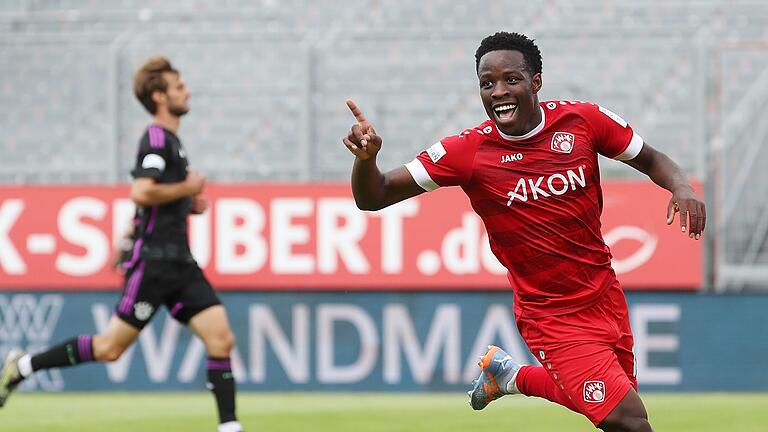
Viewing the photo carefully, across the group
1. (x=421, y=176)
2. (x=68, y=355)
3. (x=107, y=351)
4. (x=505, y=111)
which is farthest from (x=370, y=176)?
(x=68, y=355)

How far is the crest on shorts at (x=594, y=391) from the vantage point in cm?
502

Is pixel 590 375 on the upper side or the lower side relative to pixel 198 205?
lower

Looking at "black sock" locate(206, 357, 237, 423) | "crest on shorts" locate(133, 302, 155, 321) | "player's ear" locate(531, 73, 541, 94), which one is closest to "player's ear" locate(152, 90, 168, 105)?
"crest on shorts" locate(133, 302, 155, 321)

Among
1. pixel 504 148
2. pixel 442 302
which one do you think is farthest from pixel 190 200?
pixel 442 302

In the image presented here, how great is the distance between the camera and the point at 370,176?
495 centimetres

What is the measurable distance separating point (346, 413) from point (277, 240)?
7.65 feet

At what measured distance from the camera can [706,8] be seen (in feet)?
46.8

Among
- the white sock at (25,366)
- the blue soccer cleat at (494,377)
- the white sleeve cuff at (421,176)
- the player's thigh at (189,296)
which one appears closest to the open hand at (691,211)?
the white sleeve cuff at (421,176)

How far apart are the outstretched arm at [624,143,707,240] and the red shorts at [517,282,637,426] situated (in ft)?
1.63

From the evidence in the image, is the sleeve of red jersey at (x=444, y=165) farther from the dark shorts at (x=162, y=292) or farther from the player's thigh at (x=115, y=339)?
the player's thigh at (x=115, y=339)

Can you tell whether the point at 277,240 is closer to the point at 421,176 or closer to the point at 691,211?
the point at 421,176

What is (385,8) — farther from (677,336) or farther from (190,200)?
(190,200)

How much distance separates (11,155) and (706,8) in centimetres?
752

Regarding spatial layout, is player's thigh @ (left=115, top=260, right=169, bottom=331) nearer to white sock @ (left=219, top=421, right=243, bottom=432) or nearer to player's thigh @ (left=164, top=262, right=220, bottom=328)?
player's thigh @ (left=164, top=262, right=220, bottom=328)
